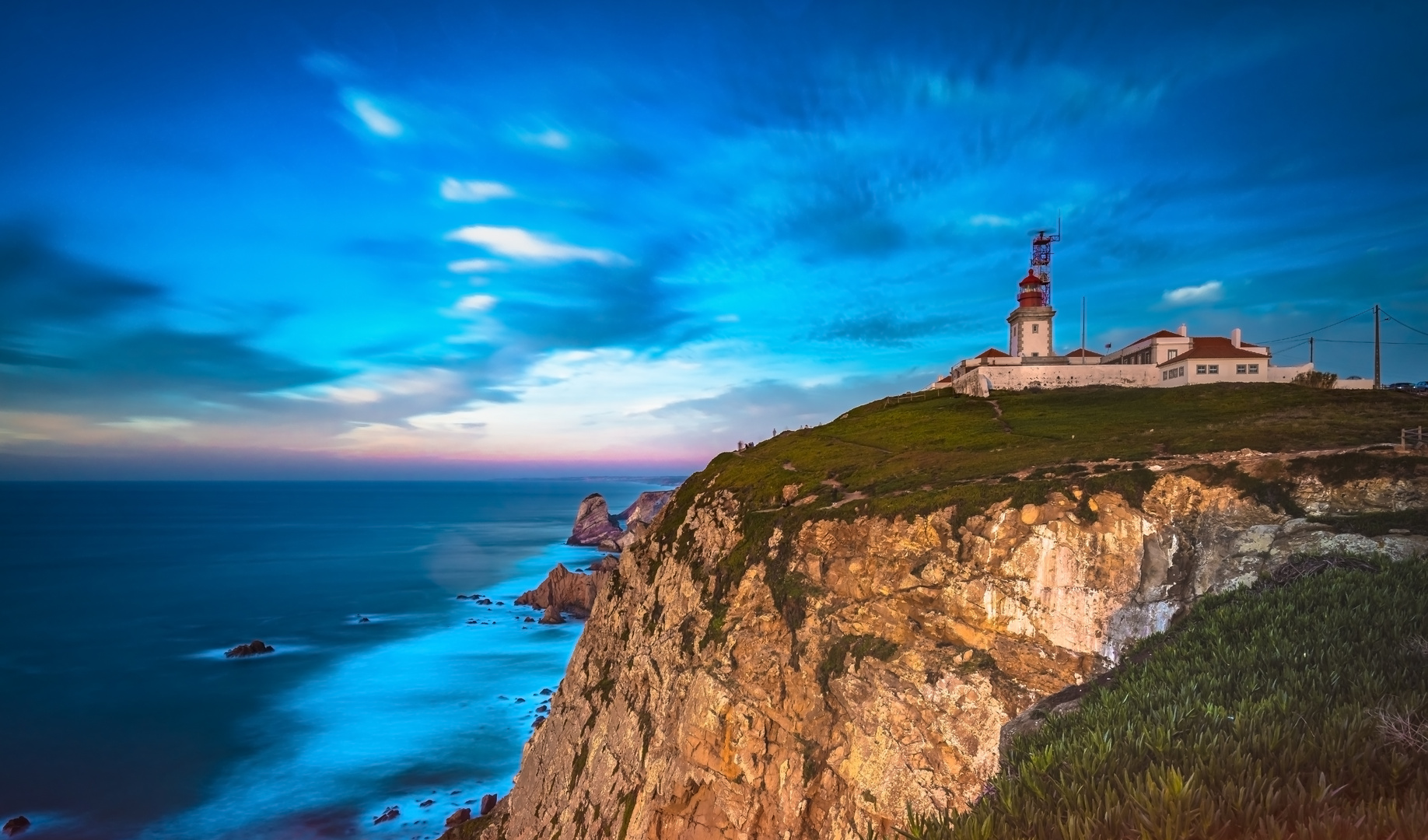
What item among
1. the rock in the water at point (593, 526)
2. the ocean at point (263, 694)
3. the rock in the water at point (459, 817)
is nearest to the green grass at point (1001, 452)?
the rock in the water at point (459, 817)

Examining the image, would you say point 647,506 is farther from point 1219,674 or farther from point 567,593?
point 1219,674

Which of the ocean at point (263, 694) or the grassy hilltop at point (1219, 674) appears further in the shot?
the ocean at point (263, 694)

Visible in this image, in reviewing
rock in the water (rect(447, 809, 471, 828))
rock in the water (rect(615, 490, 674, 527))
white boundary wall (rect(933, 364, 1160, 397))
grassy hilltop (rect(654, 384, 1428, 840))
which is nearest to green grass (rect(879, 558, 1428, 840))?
grassy hilltop (rect(654, 384, 1428, 840))

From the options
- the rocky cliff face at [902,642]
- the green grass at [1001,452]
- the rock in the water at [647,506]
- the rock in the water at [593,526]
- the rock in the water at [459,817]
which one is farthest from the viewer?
the rock in the water at [647,506]

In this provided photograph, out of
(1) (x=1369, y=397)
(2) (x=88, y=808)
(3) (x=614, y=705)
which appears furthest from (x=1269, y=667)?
(2) (x=88, y=808)

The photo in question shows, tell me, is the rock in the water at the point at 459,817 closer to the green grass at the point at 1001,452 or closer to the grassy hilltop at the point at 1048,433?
the green grass at the point at 1001,452

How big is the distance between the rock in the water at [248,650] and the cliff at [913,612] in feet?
161

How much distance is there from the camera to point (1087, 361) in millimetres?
56688

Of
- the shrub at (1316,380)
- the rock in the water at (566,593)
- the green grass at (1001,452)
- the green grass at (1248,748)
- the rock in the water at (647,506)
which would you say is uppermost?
the shrub at (1316,380)

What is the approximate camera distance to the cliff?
19422 millimetres

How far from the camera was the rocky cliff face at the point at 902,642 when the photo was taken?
19.2m

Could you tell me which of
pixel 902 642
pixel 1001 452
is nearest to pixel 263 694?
pixel 902 642

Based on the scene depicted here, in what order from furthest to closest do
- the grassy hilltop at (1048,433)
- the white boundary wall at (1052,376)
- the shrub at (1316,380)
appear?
1. the white boundary wall at (1052,376)
2. the shrub at (1316,380)
3. the grassy hilltop at (1048,433)

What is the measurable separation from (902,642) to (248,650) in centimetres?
6961
